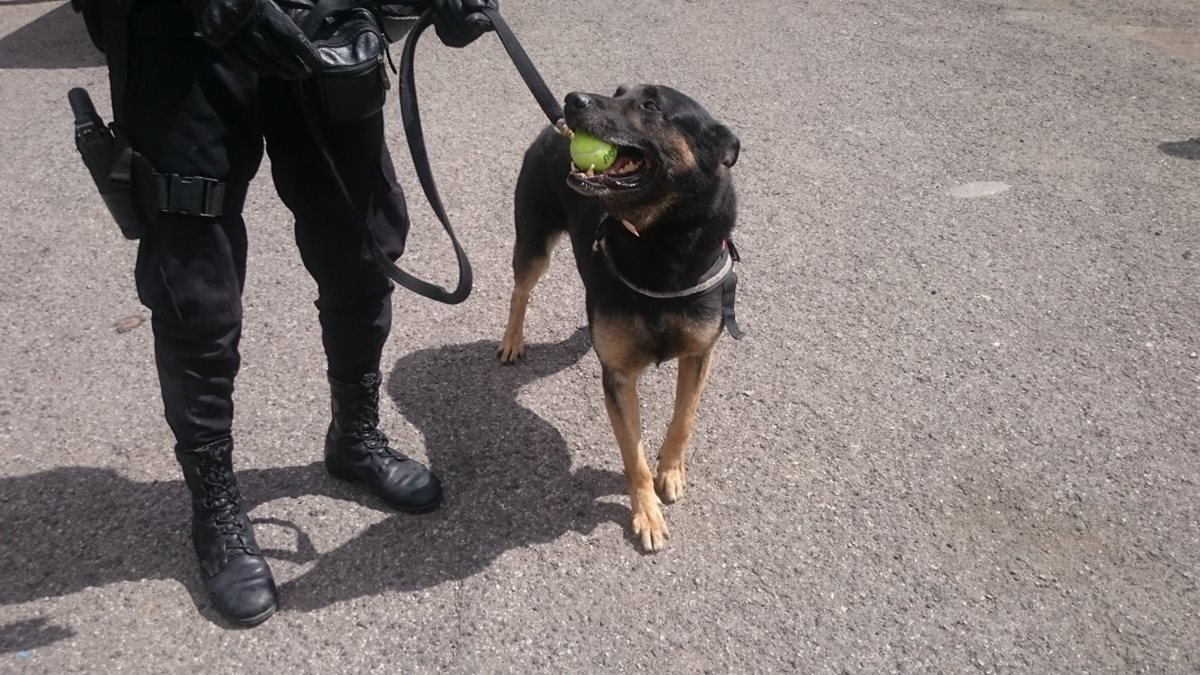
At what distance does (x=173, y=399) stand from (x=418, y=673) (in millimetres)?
1054

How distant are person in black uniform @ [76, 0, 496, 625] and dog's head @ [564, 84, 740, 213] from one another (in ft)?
1.60

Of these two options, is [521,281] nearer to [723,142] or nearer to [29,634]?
[723,142]

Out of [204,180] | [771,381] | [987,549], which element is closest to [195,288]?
[204,180]

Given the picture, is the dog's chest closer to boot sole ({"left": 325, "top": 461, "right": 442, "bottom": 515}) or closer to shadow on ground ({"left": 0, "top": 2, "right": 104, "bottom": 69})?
boot sole ({"left": 325, "top": 461, "right": 442, "bottom": 515})

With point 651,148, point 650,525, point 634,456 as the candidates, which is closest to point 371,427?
point 634,456

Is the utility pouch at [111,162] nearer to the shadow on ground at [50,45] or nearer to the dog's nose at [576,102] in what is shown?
the dog's nose at [576,102]

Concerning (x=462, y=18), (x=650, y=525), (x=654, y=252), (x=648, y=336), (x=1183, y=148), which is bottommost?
(x=1183, y=148)

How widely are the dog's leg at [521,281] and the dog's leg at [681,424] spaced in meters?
0.90

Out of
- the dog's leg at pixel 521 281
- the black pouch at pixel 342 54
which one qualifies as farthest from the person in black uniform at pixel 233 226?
the dog's leg at pixel 521 281

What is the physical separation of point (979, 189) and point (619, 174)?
3.50m

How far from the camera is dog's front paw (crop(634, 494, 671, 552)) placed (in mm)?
2938

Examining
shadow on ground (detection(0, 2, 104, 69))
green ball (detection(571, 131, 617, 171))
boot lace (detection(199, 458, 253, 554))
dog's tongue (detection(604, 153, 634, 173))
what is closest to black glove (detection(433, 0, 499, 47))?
green ball (detection(571, 131, 617, 171))

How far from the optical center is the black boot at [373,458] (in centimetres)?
298

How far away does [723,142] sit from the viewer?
8.99 ft
